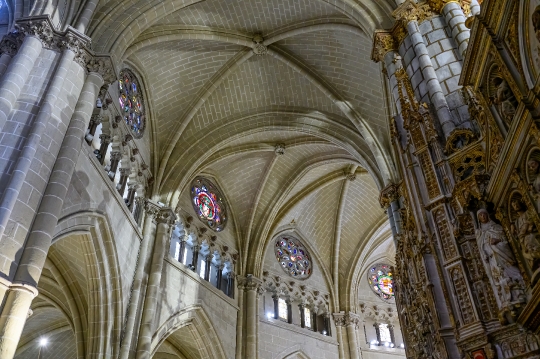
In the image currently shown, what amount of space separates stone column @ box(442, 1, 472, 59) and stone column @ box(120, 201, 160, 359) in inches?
356

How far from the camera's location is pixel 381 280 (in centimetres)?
2133

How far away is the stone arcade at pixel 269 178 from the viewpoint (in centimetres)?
429

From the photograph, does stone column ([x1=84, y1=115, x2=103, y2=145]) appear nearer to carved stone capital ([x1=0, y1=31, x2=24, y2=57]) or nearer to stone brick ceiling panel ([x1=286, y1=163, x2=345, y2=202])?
carved stone capital ([x1=0, y1=31, x2=24, y2=57])

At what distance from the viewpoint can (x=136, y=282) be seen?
11945 millimetres

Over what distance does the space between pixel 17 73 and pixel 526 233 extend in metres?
7.73

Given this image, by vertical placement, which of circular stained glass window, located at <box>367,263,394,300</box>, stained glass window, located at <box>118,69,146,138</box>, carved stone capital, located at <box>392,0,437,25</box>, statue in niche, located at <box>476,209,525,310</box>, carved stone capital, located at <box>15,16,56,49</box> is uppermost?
stained glass window, located at <box>118,69,146,138</box>

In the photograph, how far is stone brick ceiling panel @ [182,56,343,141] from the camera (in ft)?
48.2

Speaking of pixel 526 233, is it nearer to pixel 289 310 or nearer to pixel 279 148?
pixel 279 148

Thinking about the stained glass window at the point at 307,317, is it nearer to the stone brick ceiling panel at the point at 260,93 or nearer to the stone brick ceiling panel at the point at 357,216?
the stone brick ceiling panel at the point at 357,216

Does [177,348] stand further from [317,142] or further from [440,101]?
[440,101]

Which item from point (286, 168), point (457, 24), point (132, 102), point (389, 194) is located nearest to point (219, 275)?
point (286, 168)

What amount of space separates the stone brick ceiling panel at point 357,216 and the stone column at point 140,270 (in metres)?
→ 8.59

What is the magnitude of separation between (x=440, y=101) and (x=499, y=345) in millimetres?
2977

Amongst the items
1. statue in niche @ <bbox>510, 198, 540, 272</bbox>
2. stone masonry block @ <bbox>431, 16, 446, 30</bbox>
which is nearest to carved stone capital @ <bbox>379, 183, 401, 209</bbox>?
stone masonry block @ <bbox>431, 16, 446, 30</bbox>
